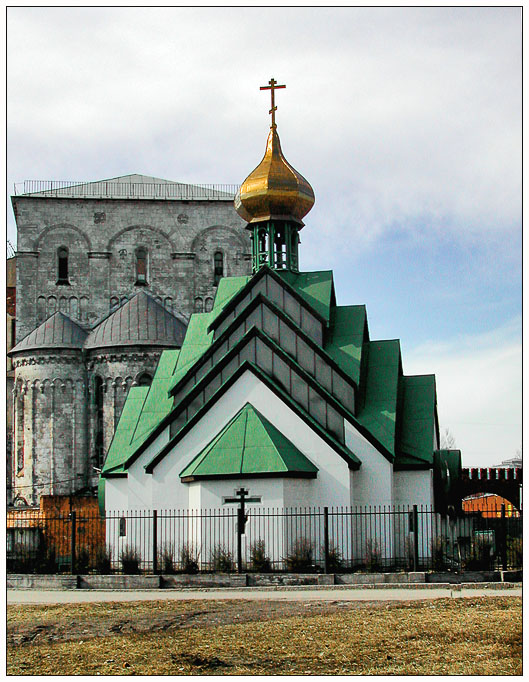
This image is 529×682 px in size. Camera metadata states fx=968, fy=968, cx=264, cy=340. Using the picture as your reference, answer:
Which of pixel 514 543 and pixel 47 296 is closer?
pixel 514 543

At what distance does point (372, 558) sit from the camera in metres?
19.7

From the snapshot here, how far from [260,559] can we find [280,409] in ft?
13.4

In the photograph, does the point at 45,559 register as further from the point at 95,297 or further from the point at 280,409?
the point at 95,297

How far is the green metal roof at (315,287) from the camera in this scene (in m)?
24.1

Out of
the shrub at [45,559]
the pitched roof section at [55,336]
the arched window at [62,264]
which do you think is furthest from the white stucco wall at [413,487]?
the arched window at [62,264]

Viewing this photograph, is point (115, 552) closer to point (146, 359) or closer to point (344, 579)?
point (344, 579)

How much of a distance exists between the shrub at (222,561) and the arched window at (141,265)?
26.7 m

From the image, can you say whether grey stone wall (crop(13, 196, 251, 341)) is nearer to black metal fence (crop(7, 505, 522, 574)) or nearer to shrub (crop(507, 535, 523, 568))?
black metal fence (crop(7, 505, 522, 574))

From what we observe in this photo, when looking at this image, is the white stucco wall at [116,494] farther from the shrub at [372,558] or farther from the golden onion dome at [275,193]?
the golden onion dome at [275,193]

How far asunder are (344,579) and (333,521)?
440 centimetres

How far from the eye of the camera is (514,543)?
19.8m

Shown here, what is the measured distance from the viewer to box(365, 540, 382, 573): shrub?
19.3m

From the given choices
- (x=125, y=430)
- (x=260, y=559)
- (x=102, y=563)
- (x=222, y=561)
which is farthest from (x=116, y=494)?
(x=260, y=559)

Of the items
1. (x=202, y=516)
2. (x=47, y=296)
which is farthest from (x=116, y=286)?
(x=202, y=516)
